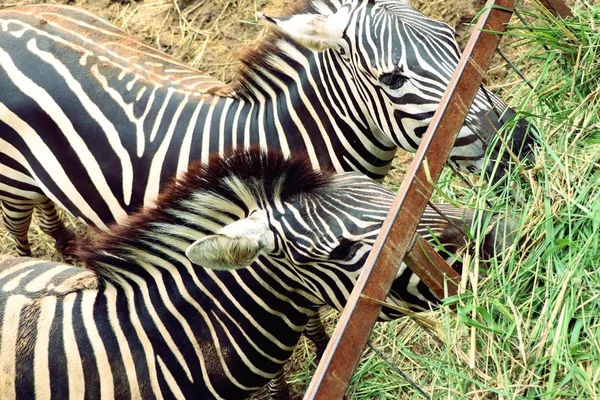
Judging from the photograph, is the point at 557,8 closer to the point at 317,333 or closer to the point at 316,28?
the point at 316,28

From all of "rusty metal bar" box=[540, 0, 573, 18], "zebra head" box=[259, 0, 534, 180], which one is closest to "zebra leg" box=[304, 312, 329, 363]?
"zebra head" box=[259, 0, 534, 180]

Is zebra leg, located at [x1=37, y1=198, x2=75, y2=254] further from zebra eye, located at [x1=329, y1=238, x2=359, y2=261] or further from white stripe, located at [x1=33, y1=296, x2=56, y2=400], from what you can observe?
zebra eye, located at [x1=329, y1=238, x2=359, y2=261]

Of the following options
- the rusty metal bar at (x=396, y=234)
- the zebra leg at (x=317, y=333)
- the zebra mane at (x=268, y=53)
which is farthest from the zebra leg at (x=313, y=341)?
the rusty metal bar at (x=396, y=234)

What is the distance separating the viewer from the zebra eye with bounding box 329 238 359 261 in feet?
11.2

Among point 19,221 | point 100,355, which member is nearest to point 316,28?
point 100,355

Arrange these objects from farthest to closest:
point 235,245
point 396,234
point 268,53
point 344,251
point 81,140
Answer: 1. point 81,140
2. point 268,53
3. point 344,251
4. point 235,245
5. point 396,234

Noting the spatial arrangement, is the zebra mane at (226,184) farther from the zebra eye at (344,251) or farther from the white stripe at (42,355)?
the white stripe at (42,355)

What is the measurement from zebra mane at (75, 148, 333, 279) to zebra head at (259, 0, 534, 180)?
101 cm

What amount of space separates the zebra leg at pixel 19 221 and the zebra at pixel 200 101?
362mm

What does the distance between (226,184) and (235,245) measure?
1.17 ft

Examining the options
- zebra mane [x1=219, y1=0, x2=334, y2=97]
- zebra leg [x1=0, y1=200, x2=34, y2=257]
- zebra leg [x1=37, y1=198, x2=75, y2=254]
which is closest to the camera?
zebra mane [x1=219, y1=0, x2=334, y2=97]

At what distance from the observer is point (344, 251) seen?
342 cm

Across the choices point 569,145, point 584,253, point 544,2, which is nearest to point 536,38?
point 544,2

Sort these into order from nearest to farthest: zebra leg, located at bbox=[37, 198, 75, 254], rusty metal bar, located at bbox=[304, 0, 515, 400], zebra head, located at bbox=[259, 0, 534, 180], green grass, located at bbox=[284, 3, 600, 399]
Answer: rusty metal bar, located at bbox=[304, 0, 515, 400], green grass, located at bbox=[284, 3, 600, 399], zebra head, located at bbox=[259, 0, 534, 180], zebra leg, located at bbox=[37, 198, 75, 254]
